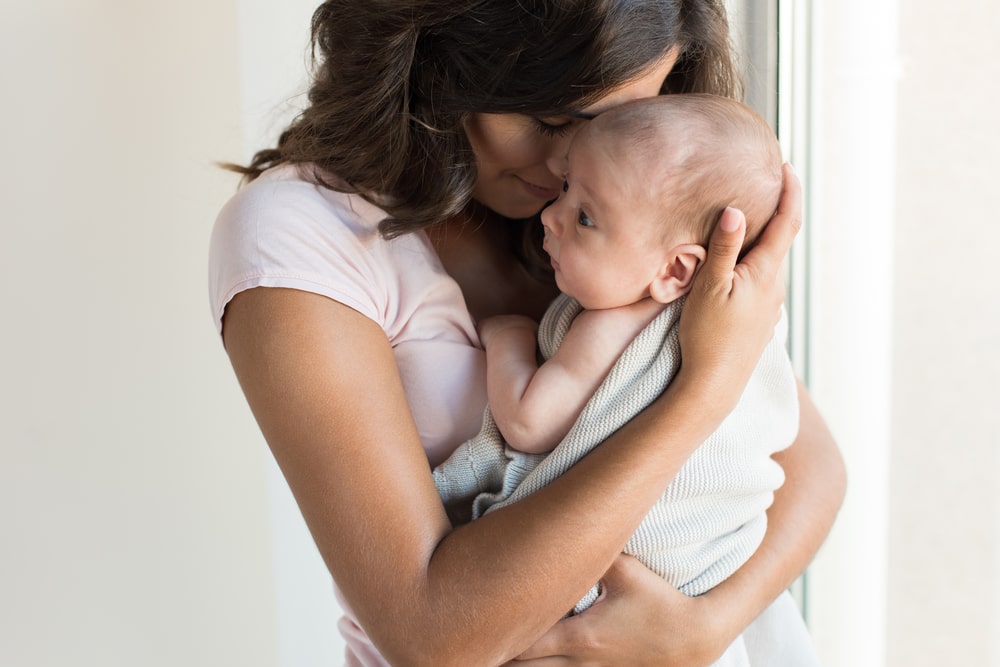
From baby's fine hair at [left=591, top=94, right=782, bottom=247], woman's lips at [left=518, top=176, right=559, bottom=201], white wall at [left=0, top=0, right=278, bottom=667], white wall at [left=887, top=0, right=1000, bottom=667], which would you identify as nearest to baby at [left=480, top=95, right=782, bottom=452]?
baby's fine hair at [left=591, top=94, right=782, bottom=247]

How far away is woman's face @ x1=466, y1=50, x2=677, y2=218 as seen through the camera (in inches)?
44.2

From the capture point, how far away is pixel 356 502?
97cm

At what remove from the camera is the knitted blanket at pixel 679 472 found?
41.4 inches

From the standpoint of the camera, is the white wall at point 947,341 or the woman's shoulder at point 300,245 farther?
the white wall at point 947,341

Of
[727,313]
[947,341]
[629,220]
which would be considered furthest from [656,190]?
[947,341]

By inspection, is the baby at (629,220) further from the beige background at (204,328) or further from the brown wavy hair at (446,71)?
the beige background at (204,328)

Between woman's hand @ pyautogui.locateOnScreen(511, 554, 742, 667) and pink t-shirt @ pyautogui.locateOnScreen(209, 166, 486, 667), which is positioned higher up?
pink t-shirt @ pyautogui.locateOnScreen(209, 166, 486, 667)

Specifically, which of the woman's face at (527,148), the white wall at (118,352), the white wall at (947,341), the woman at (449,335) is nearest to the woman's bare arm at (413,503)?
the woman at (449,335)

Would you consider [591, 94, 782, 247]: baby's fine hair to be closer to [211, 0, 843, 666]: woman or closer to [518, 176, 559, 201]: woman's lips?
[211, 0, 843, 666]: woman

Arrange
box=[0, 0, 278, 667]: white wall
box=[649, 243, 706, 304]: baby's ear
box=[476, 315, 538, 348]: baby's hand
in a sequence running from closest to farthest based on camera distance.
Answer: box=[649, 243, 706, 304]: baby's ear
box=[476, 315, 538, 348]: baby's hand
box=[0, 0, 278, 667]: white wall

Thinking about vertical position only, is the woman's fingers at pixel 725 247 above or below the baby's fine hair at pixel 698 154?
below

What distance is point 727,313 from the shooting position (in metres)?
1.03

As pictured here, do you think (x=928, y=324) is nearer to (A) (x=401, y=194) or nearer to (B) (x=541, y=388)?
(B) (x=541, y=388)

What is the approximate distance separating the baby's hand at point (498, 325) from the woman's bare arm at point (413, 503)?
8.6 inches
